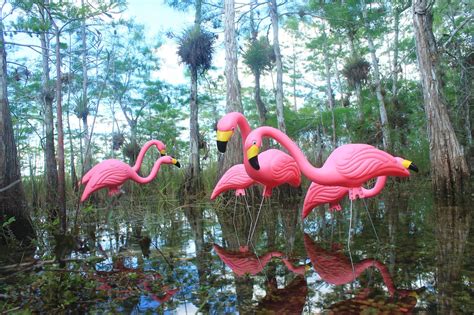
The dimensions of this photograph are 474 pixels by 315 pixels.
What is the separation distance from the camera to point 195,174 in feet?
31.8

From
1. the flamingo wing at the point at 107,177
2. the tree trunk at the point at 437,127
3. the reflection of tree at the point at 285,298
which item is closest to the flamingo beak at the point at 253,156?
the reflection of tree at the point at 285,298

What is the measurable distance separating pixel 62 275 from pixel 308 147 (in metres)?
9.82

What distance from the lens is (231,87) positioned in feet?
25.1

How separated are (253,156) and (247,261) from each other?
3.26 ft

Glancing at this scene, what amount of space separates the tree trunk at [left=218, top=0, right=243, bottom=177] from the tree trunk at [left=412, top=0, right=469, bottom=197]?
12.1 feet

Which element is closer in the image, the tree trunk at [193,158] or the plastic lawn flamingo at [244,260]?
the plastic lawn flamingo at [244,260]

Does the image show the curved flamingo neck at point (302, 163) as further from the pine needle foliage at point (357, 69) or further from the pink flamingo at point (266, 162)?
the pine needle foliage at point (357, 69)

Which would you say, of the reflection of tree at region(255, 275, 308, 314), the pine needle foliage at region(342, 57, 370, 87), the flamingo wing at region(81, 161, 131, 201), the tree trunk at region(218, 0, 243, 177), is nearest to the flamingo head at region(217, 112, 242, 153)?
the reflection of tree at region(255, 275, 308, 314)

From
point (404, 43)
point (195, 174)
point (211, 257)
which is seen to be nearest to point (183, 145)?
point (404, 43)

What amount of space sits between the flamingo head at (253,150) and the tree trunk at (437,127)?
15.9 ft

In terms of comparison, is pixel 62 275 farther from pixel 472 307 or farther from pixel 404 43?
pixel 404 43

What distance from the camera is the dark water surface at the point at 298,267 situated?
2189 millimetres

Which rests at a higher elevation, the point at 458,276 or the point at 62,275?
the point at 62,275

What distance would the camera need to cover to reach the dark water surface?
2189 millimetres
